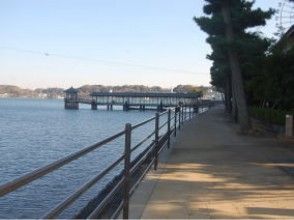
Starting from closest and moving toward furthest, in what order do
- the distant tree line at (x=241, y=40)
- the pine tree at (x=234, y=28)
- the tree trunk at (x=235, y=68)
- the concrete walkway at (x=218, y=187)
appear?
the concrete walkway at (x=218, y=187)
the distant tree line at (x=241, y=40)
the pine tree at (x=234, y=28)
the tree trunk at (x=235, y=68)

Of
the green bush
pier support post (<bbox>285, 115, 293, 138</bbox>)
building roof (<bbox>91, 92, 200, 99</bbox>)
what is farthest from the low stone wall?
building roof (<bbox>91, 92, 200, 99</bbox>)

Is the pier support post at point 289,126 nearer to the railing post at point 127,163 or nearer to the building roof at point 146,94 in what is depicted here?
the railing post at point 127,163

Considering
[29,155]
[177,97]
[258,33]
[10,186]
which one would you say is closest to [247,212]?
[10,186]

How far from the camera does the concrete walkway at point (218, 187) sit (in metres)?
8.23

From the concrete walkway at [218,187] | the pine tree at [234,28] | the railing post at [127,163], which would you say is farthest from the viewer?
the pine tree at [234,28]

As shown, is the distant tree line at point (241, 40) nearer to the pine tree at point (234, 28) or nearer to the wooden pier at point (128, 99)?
the pine tree at point (234, 28)

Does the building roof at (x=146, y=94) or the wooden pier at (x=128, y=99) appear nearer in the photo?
the building roof at (x=146, y=94)

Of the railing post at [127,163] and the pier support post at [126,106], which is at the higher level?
the railing post at [127,163]

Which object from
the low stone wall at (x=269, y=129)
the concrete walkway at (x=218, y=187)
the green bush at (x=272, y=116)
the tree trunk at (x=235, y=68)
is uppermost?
the tree trunk at (x=235, y=68)

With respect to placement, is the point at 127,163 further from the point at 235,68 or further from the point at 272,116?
the point at 272,116

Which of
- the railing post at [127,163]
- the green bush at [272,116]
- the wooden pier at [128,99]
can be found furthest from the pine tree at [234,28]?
the wooden pier at [128,99]

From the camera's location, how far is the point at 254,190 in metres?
10.1

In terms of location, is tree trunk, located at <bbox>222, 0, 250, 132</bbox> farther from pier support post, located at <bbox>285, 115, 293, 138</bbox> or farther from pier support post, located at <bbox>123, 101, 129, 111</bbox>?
pier support post, located at <bbox>123, 101, 129, 111</bbox>

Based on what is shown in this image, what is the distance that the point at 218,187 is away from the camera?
34.2ft
